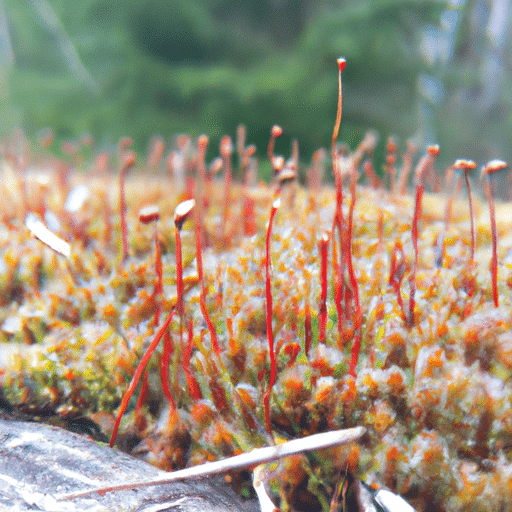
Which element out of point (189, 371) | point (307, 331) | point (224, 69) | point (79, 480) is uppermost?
point (224, 69)

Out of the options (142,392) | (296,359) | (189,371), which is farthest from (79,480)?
(296,359)

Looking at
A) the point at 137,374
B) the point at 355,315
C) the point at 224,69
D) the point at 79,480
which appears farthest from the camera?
the point at 224,69

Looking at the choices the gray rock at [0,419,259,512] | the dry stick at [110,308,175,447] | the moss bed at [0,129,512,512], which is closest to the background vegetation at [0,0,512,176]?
the moss bed at [0,129,512,512]

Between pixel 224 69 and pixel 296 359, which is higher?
pixel 224 69

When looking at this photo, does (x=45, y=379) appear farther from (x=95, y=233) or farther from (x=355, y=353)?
(x=355, y=353)

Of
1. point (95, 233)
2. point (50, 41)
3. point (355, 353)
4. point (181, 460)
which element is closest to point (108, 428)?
point (181, 460)

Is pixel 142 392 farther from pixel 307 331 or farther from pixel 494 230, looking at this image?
pixel 494 230

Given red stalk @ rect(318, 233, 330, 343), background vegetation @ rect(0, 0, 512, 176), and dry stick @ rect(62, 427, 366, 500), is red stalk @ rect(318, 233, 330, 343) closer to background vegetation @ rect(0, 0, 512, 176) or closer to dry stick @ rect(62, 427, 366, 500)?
dry stick @ rect(62, 427, 366, 500)
